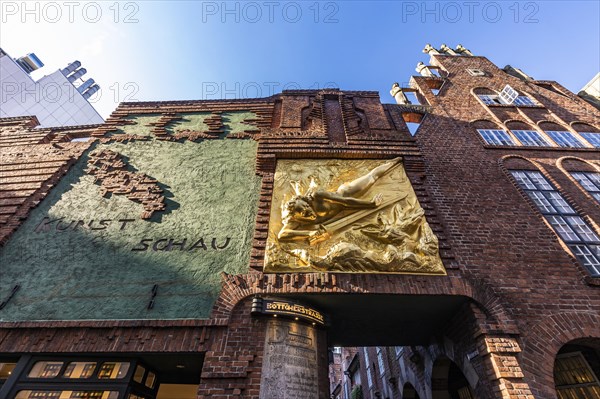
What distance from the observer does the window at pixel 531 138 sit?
10719mm

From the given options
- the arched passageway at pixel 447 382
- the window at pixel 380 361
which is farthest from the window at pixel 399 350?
the window at pixel 380 361

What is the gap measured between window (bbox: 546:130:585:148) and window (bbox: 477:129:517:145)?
194cm

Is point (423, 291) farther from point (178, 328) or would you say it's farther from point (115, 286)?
point (115, 286)

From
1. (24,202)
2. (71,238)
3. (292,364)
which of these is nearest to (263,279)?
(292,364)

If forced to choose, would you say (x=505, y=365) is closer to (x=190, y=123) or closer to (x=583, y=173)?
(x=583, y=173)

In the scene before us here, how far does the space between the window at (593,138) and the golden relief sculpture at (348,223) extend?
28.9 ft

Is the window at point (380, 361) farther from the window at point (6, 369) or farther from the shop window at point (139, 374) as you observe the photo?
the window at point (6, 369)

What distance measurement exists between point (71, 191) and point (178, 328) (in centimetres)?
542

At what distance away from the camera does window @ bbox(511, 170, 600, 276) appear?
7129mm

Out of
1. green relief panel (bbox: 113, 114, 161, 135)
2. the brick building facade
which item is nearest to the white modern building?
the brick building facade

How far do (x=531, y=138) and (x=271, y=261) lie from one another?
11275 mm

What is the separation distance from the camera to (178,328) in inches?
198

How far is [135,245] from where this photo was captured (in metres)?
6.41

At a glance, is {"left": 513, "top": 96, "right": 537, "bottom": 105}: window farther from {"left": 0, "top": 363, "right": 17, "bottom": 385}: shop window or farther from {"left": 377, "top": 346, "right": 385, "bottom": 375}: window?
{"left": 0, "top": 363, "right": 17, "bottom": 385}: shop window
